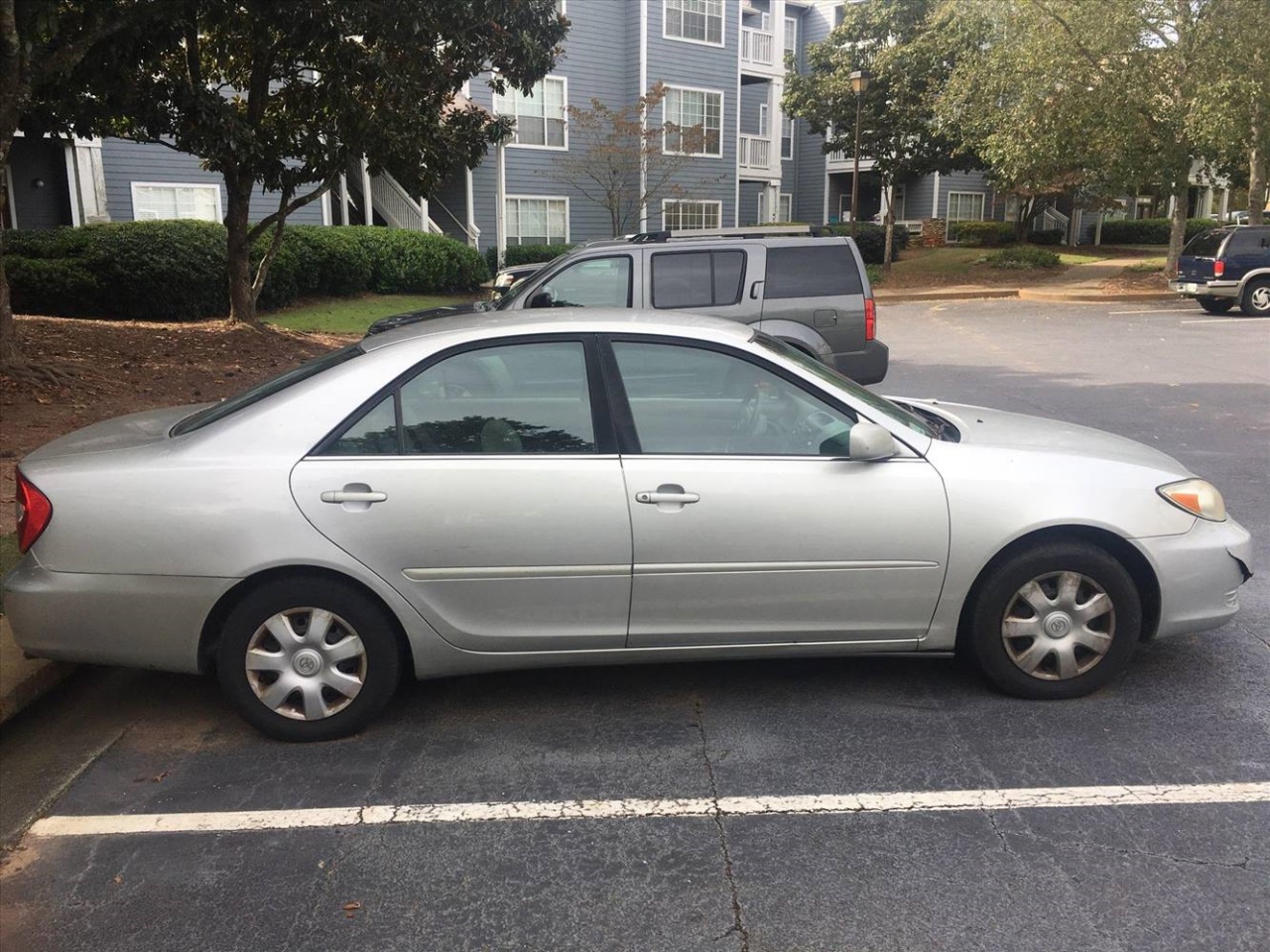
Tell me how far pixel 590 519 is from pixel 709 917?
4.99 feet

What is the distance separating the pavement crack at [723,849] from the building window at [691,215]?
1148 inches

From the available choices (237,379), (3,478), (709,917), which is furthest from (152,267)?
(709,917)

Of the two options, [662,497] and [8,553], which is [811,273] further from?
[8,553]

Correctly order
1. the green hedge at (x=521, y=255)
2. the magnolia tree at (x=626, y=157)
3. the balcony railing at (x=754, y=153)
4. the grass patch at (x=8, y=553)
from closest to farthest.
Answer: the grass patch at (x=8, y=553) < the green hedge at (x=521, y=255) < the magnolia tree at (x=626, y=157) < the balcony railing at (x=754, y=153)

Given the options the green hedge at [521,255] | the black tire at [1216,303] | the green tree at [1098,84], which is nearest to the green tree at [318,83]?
the green hedge at [521,255]

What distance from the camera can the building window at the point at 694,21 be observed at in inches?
1214

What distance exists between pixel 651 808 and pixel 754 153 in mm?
34210

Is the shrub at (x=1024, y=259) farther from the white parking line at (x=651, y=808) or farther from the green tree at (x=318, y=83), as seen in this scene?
the white parking line at (x=651, y=808)

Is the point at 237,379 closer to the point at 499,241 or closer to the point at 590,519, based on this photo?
the point at 590,519

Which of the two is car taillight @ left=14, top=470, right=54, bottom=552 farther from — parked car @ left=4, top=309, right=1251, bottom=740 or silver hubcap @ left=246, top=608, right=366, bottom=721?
silver hubcap @ left=246, top=608, right=366, bottom=721

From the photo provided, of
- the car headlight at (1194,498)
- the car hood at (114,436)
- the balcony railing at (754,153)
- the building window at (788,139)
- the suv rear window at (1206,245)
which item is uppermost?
the building window at (788,139)

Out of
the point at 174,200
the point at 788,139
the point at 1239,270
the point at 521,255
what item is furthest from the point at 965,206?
the point at 174,200

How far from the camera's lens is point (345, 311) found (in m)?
19.8

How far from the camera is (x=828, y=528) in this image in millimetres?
4090
